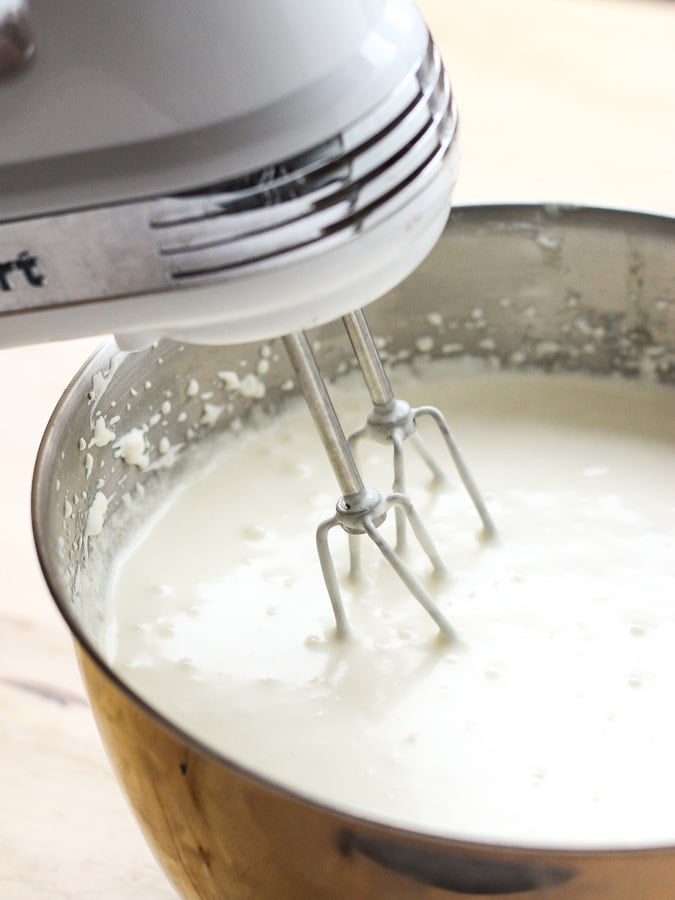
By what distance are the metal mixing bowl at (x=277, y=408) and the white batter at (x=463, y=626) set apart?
36 mm

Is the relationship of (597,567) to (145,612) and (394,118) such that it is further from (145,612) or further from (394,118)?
(394,118)

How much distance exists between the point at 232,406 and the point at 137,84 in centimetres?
48

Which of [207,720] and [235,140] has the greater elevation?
[235,140]

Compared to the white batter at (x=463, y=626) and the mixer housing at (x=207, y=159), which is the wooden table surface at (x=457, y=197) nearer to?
the white batter at (x=463, y=626)

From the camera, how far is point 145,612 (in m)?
0.77

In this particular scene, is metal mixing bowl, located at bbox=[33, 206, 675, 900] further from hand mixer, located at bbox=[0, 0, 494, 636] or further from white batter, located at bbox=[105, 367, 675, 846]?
hand mixer, located at bbox=[0, 0, 494, 636]

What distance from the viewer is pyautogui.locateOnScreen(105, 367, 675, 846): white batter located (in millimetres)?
616

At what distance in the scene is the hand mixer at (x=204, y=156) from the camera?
399mm

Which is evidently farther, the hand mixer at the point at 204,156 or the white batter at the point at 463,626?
the white batter at the point at 463,626

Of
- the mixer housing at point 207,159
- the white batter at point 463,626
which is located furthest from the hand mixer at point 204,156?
the white batter at point 463,626

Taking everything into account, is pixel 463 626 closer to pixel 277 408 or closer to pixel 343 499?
pixel 343 499

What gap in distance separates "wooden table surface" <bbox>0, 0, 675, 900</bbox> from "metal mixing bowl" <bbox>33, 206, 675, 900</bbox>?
82mm

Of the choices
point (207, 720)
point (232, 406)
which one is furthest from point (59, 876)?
point (232, 406)

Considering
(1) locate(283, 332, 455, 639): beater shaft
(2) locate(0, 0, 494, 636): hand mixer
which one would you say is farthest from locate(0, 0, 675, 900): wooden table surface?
(2) locate(0, 0, 494, 636): hand mixer
